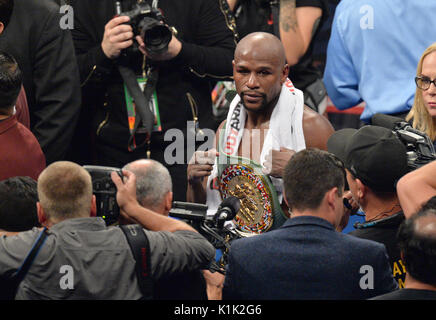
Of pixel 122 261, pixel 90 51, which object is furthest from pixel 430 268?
pixel 90 51

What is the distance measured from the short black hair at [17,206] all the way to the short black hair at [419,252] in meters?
1.19

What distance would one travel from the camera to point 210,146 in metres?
3.58

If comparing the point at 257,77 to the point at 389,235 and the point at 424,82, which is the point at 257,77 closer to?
the point at 424,82

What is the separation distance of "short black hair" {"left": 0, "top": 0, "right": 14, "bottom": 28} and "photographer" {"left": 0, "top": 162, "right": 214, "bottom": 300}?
1.19 meters

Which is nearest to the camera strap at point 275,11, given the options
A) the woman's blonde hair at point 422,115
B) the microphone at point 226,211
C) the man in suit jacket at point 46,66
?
the woman's blonde hair at point 422,115

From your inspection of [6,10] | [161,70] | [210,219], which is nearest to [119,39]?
[161,70]

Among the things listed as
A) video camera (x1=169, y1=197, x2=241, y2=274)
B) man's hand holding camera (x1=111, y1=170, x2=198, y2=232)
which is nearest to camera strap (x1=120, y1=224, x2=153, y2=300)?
man's hand holding camera (x1=111, y1=170, x2=198, y2=232)

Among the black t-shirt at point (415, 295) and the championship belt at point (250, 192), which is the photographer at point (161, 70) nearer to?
the championship belt at point (250, 192)

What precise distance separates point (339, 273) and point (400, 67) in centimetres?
178

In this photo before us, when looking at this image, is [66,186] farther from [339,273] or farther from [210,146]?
[210,146]

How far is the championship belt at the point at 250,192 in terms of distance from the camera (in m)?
3.04

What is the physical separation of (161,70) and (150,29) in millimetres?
286

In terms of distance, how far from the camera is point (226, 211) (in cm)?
276

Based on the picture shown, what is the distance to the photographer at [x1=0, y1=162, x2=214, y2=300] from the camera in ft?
7.36
